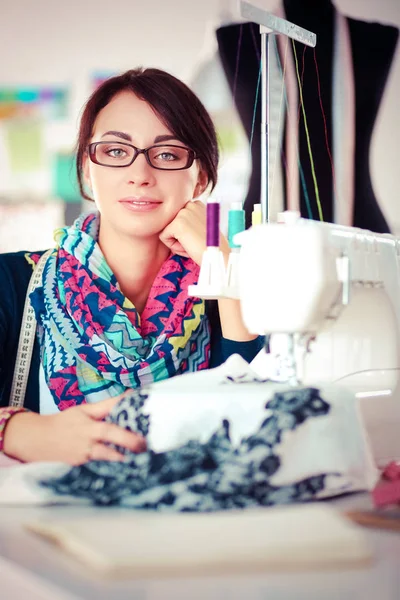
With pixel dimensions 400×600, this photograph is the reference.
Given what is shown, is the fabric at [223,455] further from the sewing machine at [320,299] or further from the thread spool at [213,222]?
the thread spool at [213,222]

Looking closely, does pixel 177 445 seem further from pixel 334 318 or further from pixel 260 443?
pixel 334 318

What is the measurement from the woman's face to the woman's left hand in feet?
0.07

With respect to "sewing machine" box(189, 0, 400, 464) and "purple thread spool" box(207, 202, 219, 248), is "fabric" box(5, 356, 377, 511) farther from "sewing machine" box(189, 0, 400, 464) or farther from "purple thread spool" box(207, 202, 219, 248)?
"purple thread spool" box(207, 202, 219, 248)

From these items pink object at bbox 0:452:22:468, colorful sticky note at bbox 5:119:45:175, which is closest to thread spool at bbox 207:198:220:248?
pink object at bbox 0:452:22:468

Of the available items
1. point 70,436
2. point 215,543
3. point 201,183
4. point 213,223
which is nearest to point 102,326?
point 201,183

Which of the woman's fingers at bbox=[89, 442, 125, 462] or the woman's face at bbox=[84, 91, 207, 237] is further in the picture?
the woman's face at bbox=[84, 91, 207, 237]

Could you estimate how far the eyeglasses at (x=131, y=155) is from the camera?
1.43 meters

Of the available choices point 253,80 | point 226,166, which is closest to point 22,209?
point 226,166

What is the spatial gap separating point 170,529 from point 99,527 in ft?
0.18

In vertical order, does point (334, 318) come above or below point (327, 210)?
below

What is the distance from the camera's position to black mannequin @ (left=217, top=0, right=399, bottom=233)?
3.01 m

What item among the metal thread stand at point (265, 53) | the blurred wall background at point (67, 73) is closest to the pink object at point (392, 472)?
the metal thread stand at point (265, 53)

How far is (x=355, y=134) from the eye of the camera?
3.12m

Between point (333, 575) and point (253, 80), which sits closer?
point (333, 575)
